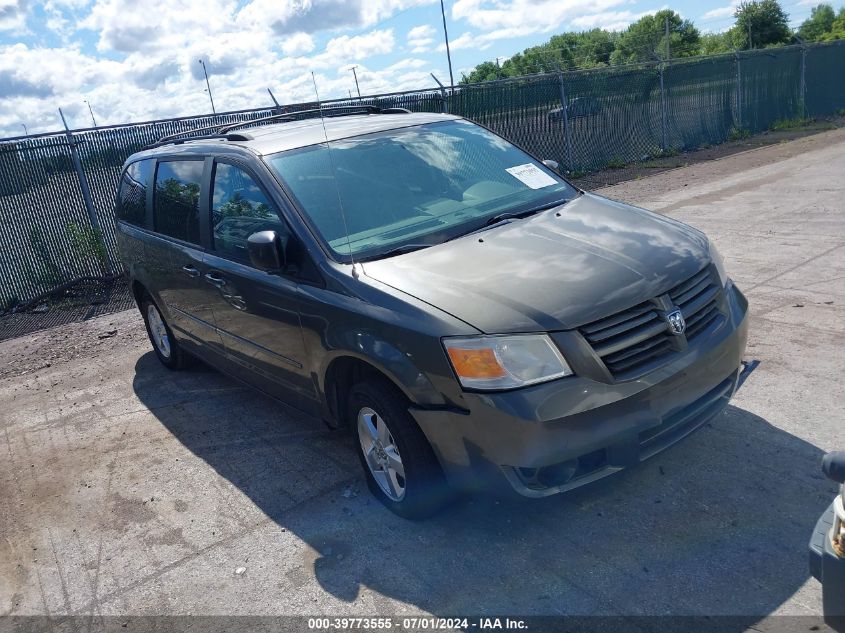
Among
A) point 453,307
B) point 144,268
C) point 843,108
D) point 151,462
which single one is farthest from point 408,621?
point 843,108

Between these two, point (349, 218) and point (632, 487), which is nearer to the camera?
point (632, 487)

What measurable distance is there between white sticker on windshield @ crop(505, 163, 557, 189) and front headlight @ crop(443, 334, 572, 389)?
1.77 m

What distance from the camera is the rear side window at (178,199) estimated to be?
488 centimetres

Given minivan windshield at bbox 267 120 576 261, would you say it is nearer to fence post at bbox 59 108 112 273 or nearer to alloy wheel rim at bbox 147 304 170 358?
alloy wheel rim at bbox 147 304 170 358

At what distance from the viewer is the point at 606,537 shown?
330 cm

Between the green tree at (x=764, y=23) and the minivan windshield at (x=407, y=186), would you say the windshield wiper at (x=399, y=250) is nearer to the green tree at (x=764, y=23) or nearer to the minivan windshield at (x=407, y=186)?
the minivan windshield at (x=407, y=186)

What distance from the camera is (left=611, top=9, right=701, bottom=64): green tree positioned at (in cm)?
7462

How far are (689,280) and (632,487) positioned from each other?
1053 millimetres

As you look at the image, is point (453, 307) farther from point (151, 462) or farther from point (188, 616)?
point (151, 462)

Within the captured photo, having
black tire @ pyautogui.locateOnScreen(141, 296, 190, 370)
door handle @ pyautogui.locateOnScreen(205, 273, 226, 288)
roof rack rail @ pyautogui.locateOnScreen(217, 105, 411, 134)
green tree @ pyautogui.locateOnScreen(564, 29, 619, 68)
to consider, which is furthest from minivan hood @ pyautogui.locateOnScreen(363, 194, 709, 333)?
green tree @ pyautogui.locateOnScreen(564, 29, 619, 68)

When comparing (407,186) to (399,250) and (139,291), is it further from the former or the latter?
(139,291)

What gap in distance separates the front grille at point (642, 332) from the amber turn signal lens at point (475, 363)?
0.39 meters

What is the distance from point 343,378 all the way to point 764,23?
67.4 m

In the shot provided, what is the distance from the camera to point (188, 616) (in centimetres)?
325
